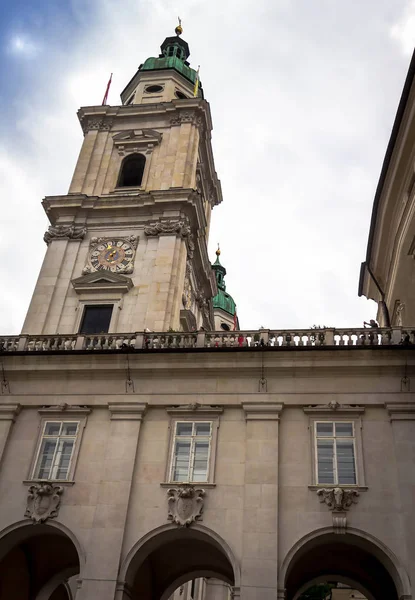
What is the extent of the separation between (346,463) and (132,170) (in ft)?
76.1

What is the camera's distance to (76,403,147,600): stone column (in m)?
18.4

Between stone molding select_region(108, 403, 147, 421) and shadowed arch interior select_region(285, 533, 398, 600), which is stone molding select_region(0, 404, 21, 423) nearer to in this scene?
stone molding select_region(108, 403, 147, 421)

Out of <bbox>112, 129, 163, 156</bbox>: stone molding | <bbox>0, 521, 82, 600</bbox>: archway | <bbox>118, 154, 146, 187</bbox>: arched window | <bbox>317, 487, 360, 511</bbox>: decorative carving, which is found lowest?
<bbox>0, 521, 82, 600</bbox>: archway

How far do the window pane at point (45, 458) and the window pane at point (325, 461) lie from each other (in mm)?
8449

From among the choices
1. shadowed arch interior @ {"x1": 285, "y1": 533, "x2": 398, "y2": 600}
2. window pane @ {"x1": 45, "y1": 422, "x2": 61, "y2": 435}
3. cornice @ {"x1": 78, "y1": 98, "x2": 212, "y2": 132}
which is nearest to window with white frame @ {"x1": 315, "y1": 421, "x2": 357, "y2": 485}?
shadowed arch interior @ {"x1": 285, "y1": 533, "x2": 398, "y2": 600}

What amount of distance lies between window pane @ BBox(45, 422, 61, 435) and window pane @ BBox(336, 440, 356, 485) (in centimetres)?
903

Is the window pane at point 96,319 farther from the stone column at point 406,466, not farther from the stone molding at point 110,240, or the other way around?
the stone column at point 406,466

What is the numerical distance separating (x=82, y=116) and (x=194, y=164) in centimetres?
801

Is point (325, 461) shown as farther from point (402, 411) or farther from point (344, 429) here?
point (402, 411)

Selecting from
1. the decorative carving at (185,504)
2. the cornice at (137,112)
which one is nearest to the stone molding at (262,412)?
the decorative carving at (185,504)

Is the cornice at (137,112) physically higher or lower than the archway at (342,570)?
higher

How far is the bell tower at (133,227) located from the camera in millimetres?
30453

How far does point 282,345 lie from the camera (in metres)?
21.4

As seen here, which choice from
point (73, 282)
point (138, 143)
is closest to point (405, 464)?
point (73, 282)
